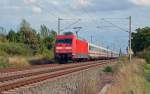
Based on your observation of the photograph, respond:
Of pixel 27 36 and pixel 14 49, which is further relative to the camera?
pixel 27 36

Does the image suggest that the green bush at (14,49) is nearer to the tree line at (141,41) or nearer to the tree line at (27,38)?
the tree line at (27,38)

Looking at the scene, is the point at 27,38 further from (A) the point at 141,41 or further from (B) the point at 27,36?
(A) the point at 141,41

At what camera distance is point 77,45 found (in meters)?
53.4

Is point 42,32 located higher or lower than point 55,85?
higher

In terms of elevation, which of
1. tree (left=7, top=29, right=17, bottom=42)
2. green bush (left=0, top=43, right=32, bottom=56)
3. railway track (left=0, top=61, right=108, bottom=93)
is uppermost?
tree (left=7, top=29, right=17, bottom=42)

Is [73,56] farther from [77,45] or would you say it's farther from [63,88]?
[63,88]

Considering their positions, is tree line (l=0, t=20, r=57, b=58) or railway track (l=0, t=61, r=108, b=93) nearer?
railway track (l=0, t=61, r=108, b=93)

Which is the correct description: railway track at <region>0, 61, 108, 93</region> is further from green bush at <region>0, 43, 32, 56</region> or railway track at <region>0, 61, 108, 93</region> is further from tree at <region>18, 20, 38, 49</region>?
tree at <region>18, 20, 38, 49</region>

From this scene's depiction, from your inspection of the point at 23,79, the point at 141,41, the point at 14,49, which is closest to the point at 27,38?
the point at 14,49

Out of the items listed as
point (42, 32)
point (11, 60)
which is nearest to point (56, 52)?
point (11, 60)

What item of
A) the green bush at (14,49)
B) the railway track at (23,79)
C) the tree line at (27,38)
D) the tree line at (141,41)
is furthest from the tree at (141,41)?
the railway track at (23,79)

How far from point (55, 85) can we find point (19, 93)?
406cm

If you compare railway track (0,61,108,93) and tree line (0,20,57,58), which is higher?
tree line (0,20,57,58)

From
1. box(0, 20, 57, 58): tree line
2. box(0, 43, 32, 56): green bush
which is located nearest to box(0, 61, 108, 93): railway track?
box(0, 43, 32, 56): green bush
